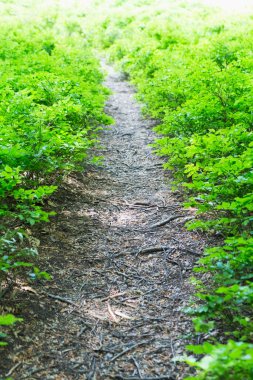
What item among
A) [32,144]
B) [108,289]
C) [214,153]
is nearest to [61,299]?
[108,289]

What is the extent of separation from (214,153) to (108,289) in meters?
1.81

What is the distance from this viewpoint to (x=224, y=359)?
195 cm

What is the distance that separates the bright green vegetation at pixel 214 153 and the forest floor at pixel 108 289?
0.92 ft

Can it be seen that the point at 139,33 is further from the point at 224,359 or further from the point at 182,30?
the point at 224,359

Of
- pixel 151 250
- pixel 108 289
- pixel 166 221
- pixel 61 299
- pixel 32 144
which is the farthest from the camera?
pixel 166 221

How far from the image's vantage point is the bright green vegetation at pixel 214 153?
2.50 meters

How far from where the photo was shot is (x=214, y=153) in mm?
4145

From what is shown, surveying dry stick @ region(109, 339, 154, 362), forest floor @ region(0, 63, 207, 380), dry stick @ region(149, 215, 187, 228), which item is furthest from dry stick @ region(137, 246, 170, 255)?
dry stick @ region(109, 339, 154, 362)

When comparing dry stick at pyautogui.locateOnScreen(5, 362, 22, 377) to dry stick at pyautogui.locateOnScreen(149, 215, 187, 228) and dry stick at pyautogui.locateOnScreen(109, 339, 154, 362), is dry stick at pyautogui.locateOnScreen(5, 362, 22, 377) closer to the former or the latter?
dry stick at pyautogui.locateOnScreen(109, 339, 154, 362)

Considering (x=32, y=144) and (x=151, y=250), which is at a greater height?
(x=32, y=144)

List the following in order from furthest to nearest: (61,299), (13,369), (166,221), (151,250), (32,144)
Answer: (166,221)
(151,250)
(32,144)
(61,299)
(13,369)

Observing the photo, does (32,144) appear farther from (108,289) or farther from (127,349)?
(127,349)

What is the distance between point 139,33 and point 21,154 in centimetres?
1234

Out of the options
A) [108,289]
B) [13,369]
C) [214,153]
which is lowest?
[108,289]
